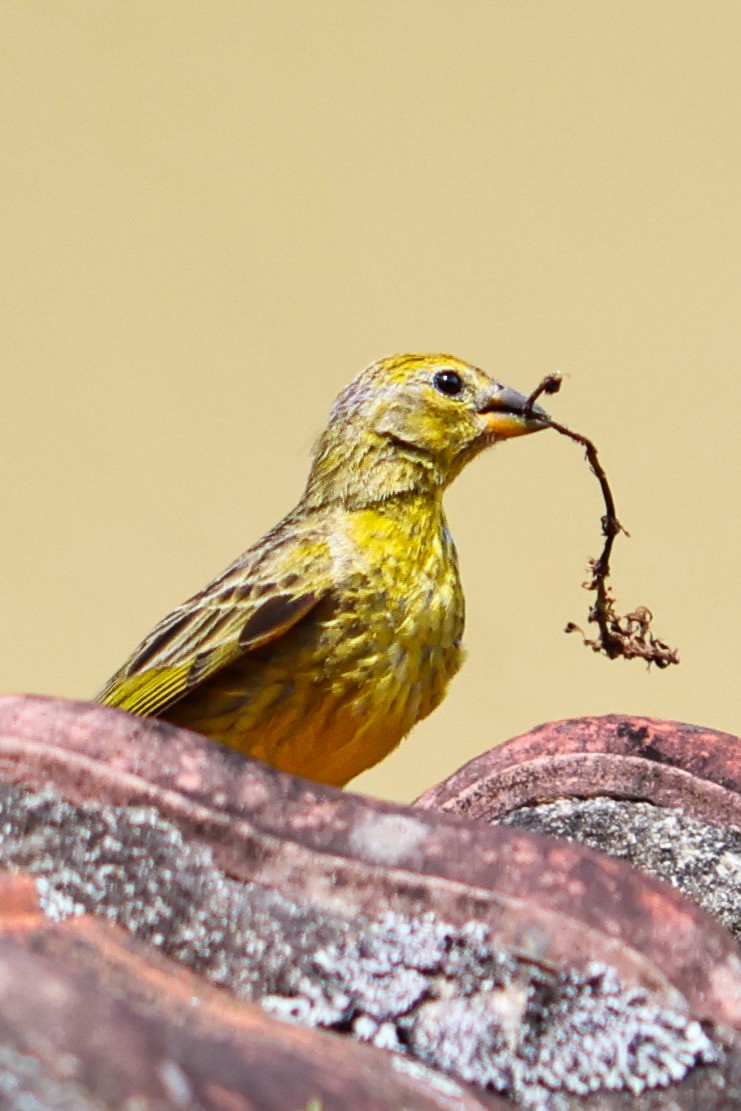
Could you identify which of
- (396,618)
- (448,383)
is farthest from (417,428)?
(396,618)

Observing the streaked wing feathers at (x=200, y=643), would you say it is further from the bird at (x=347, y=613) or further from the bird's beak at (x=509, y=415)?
the bird's beak at (x=509, y=415)

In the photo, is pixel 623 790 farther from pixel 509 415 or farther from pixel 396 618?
pixel 509 415

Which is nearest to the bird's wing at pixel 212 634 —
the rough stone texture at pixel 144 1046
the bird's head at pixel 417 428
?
the bird's head at pixel 417 428

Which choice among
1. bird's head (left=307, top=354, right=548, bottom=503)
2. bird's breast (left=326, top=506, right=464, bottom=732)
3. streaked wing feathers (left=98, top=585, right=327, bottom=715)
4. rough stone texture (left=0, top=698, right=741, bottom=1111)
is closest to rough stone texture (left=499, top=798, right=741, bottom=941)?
bird's breast (left=326, top=506, right=464, bottom=732)

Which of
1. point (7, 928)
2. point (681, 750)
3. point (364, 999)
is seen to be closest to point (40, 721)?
point (7, 928)

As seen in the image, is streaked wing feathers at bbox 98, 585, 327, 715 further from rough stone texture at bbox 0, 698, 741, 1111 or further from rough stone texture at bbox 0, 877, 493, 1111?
rough stone texture at bbox 0, 877, 493, 1111
